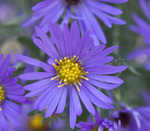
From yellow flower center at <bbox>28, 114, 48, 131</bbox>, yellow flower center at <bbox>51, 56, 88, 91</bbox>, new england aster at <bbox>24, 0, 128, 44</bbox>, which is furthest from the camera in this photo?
yellow flower center at <bbox>28, 114, 48, 131</bbox>

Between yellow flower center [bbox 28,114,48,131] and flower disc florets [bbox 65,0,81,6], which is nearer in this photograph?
flower disc florets [bbox 65,0,81,6]

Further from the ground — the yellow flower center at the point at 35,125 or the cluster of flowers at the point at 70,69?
the cluster of flowers at the point at 70,69

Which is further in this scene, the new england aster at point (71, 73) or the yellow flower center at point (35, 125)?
the yellow flower center at point (35, 125)

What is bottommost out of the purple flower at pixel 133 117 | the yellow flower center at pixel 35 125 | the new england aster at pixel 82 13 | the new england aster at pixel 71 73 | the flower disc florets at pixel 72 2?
the yellow flower center at pixel 35 125

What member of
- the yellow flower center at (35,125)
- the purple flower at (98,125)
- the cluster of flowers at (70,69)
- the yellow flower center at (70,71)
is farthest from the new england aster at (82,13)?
the yellow flower center at (35,125)

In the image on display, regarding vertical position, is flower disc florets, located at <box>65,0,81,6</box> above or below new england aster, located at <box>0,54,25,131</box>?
above

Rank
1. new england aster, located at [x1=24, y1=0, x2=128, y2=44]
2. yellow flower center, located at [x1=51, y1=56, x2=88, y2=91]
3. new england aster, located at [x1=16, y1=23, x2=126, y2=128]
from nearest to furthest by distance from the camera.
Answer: new england aster, located at [x1=16, y1=23, x2=126, y2=128] < new england aster, located at [x1=24, y1=0, x2=128, y2=44] < yellow flower center, located at [x1=51, y1=56, x2=88, y2=91]

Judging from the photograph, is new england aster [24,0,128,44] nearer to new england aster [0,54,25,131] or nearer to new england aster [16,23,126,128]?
new england aster [16,23,126,128]

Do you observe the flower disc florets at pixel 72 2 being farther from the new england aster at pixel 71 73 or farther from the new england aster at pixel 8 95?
the new england aster at pixel 8 95

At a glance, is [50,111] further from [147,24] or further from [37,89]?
[147,24]

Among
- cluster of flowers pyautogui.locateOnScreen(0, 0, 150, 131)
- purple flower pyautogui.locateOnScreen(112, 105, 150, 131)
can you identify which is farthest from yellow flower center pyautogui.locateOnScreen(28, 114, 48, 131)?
cluster of flowers pyautogui.locateOnScreen(0, 0, 150, 131)

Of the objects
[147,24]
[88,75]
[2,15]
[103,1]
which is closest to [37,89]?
[88,75]
